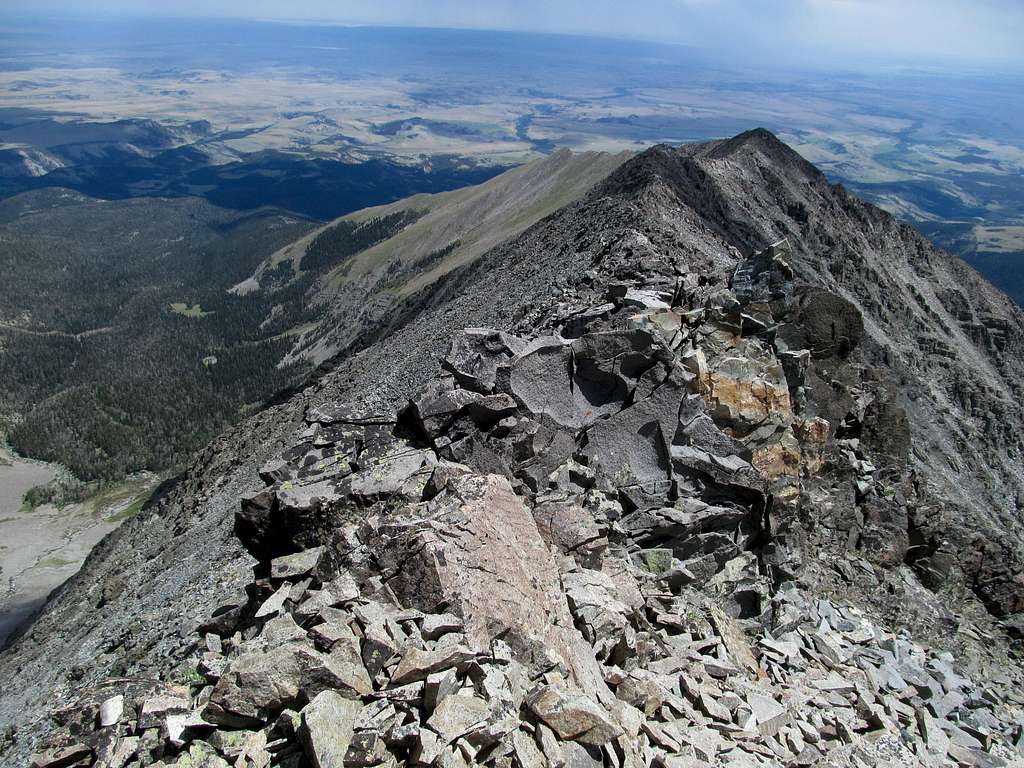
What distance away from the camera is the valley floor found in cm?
9881

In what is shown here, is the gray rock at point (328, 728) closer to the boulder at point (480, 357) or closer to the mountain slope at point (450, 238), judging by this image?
the boulder at point (480, 357)

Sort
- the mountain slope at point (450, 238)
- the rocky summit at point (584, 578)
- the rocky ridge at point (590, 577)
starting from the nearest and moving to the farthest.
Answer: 1. the rocky ridge at point (590, 577)
2. the rocky summit at point (584, 578)
3. the mountain slope at point (450, 238)

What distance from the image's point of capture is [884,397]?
3184cm

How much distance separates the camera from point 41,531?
409 ft

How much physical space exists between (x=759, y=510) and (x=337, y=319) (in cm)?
17289

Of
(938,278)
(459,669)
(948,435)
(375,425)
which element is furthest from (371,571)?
(938,278)

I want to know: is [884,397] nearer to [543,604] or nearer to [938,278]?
[543,604]

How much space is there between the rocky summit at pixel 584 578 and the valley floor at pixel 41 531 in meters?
67.5

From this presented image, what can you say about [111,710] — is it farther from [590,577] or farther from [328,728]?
[590,577]

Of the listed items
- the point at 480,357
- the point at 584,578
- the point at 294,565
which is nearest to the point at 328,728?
the point at 294,565

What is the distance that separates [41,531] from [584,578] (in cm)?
14151

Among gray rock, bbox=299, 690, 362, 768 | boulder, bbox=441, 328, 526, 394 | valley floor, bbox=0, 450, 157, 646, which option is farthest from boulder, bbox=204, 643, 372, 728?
valley floor, bbox=0, 450, 157, 646

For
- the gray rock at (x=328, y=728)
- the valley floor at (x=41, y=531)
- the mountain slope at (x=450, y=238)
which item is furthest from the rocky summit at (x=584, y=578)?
the mountain slope at (x=450, y=238)

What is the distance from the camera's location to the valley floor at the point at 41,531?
9881 cm
